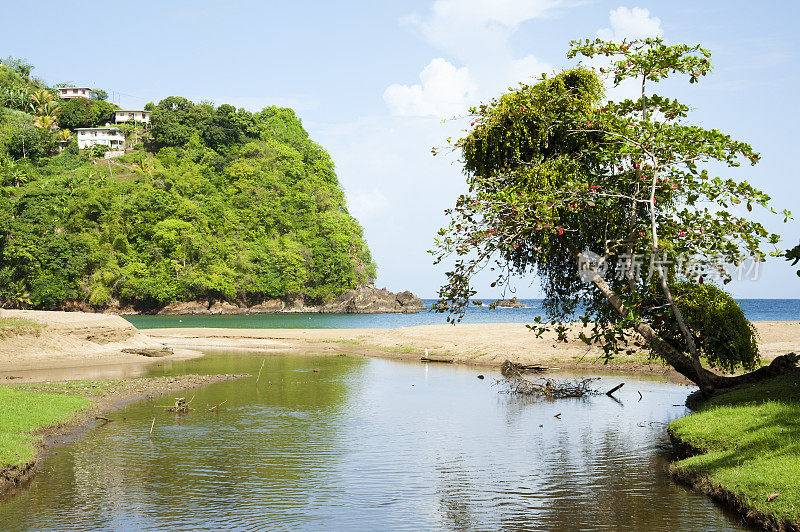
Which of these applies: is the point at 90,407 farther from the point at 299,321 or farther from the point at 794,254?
the point at 299,321

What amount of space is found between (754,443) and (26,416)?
1890cm

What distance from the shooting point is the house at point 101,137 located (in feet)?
489

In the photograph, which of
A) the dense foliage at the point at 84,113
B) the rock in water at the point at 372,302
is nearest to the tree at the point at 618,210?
the rock in water at the point at 372,302

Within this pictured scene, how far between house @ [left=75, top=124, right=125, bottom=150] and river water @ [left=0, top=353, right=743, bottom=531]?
141915 millimetres

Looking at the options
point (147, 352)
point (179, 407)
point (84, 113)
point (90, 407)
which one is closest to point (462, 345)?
point (147, 352)

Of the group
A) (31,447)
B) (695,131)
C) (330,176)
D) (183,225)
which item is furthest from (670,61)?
(330,176)

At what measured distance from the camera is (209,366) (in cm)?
3647

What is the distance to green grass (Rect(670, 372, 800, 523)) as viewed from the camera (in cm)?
1101

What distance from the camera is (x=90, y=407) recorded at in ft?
71.1

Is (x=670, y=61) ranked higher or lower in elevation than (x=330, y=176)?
lower

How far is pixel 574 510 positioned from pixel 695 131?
10558 mm

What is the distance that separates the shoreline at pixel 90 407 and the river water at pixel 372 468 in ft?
1.35

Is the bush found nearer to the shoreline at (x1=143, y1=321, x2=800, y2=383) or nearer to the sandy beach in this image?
the sandy beach

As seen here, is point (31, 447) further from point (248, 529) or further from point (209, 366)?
point (209, 366)
